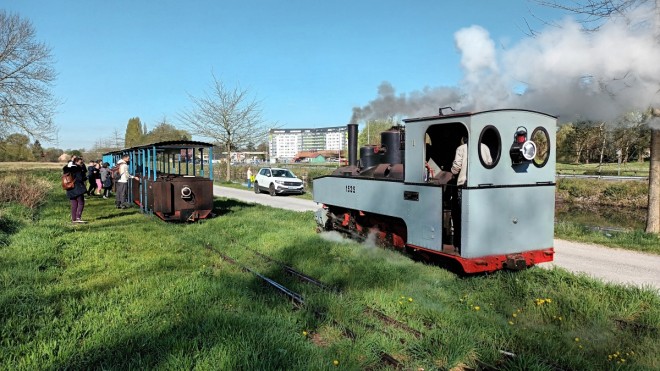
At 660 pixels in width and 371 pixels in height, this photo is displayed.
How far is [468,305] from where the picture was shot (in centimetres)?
520

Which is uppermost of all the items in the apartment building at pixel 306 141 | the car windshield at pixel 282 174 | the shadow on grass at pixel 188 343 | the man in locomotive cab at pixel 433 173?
the apartment building at pixel 306 141

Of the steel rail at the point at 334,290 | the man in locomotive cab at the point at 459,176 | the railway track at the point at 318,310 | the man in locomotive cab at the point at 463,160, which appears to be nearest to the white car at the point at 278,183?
the steel rail at the point at 334,290

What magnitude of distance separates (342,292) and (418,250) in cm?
187

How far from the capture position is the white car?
2200 centimetres

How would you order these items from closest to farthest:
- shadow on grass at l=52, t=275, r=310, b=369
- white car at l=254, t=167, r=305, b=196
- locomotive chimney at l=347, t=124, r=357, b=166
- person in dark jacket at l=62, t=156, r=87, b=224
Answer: shadow on grass at l=52, t=275, r=310, b=369, locomotive chimney at l=347, t=124, r=357, b=166, person in dark jacket at l=62, t=156, r=87, b=224, white car at l=254, t=167, r=305, b=196

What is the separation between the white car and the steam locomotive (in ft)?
48.0

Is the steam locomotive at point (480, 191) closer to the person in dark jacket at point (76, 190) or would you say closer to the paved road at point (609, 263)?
the paved road at point (609, 263)

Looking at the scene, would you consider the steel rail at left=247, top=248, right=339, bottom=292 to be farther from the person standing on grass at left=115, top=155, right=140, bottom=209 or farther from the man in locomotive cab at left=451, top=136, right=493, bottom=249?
the person standing on grass at left=115, top=155, right=140, bottom=209

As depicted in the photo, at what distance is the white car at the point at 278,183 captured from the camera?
2200 cm

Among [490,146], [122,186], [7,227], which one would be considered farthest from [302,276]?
[122,186]

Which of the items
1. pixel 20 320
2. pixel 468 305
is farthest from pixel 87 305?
pixel 468 305

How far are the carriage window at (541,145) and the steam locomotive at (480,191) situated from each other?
0.05 ft

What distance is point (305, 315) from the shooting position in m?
4.70

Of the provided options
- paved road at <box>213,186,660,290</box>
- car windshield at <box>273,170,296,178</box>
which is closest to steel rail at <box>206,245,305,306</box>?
paved road at <box>213,186,660,290</box>
